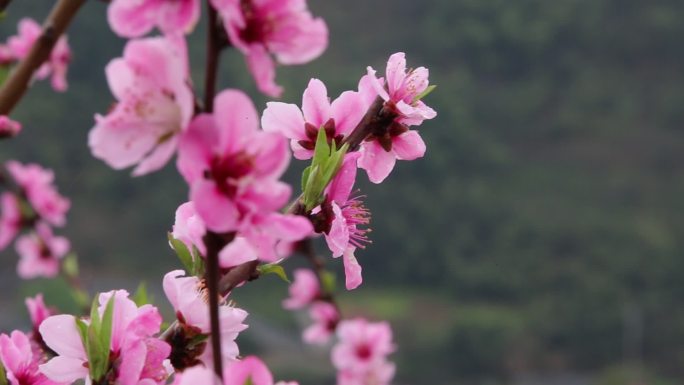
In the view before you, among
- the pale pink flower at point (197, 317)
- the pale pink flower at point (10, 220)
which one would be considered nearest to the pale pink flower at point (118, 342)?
the pale pink flower at point (197, 317)

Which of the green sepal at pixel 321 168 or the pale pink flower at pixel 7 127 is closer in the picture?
the green sepal at pixel 321 168

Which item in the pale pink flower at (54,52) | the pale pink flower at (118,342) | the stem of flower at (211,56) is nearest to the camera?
the stem of flower at (211,56)

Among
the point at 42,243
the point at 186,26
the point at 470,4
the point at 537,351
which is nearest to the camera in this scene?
the point at 186,26

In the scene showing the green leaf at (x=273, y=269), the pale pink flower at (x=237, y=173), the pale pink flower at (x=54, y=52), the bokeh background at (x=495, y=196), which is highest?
the bokeh background at (x=495, y=196)

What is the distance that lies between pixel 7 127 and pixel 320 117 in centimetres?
22

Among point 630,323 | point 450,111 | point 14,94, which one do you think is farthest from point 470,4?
point 14,94

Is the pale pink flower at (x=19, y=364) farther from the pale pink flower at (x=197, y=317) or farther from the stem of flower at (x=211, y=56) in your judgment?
the stem of flower at (x=211, y=56)

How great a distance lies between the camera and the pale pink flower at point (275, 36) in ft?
0.88

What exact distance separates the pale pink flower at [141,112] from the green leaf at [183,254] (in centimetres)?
12

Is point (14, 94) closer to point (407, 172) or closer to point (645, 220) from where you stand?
point (407, 172)

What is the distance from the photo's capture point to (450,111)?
8.68m

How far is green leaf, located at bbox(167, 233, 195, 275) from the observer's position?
1.29ft

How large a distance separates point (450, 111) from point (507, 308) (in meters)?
2.06

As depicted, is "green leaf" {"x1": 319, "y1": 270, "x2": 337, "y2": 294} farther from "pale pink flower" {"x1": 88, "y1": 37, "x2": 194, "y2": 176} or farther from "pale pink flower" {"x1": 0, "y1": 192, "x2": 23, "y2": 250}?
"pale pink flower" {"x1": 88, "y1": 37, "x2": 194, "y2": 176}
